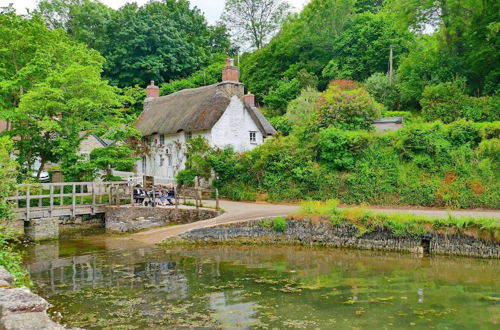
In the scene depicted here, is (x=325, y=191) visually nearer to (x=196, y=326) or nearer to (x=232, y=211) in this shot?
(x=232, y=211)

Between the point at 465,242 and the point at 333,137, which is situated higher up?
the point at 333,137

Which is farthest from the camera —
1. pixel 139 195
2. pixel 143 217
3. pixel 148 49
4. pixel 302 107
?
pixel 148 49

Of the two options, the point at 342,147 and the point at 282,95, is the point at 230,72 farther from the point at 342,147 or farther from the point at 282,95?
the point at 282,95

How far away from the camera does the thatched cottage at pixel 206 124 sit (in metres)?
33.2

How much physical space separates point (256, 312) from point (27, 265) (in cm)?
1070

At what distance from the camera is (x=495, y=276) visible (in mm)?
14555

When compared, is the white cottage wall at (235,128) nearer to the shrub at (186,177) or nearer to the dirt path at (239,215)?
the shrub at (186,177)

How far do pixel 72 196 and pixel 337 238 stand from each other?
14181mm

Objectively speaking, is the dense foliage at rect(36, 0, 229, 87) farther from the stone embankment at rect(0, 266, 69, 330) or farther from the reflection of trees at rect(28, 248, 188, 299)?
the stone embankment at rect(0, 266, 69, 330)

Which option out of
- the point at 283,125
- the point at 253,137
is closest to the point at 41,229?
the point at 253,137

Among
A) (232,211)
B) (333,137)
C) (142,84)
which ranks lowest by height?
(232,211)

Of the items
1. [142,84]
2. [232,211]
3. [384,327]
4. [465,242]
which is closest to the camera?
[384,327]

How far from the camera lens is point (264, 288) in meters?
13.6

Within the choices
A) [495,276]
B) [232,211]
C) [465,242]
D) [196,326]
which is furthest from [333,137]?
[196,326]
